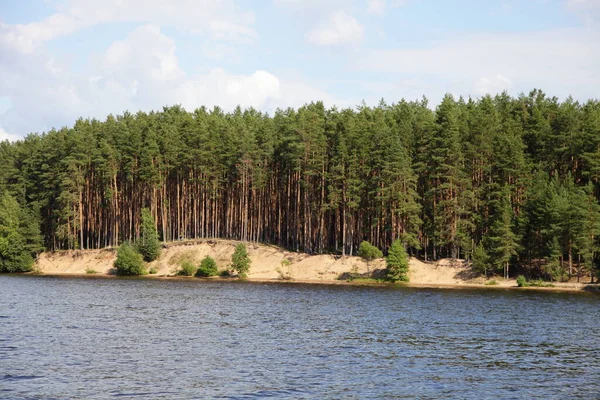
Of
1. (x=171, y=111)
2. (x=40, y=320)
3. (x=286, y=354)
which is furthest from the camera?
(x=171, y=111)

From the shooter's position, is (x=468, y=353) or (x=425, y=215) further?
(x=425, y=215)

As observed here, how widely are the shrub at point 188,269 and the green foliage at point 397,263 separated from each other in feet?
95.6

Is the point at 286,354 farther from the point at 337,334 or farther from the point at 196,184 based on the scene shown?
the point at 196,184

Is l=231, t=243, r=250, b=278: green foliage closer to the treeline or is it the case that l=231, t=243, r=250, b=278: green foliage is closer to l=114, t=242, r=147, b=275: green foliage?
the treeline

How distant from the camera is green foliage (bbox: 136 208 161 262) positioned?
335ft

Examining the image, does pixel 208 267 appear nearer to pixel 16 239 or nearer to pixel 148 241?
pixel 148 241

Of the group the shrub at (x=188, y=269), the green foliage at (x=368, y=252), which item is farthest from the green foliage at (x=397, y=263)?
the shrub at (x=188, y=269)

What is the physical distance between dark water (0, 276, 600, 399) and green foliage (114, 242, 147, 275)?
28.9m

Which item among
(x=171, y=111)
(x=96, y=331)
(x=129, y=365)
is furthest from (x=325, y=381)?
(x=171, y=111)

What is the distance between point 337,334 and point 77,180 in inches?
3024

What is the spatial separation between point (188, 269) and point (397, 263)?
30905 millimetres

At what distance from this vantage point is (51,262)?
366 ft

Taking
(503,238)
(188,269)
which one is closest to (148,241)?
(188,269)

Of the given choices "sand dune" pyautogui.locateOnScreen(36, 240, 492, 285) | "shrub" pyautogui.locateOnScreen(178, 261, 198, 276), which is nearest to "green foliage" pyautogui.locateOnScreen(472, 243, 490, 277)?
"sand dune" pyautogui.locateOnScreen(36, 240, 492, 285)
